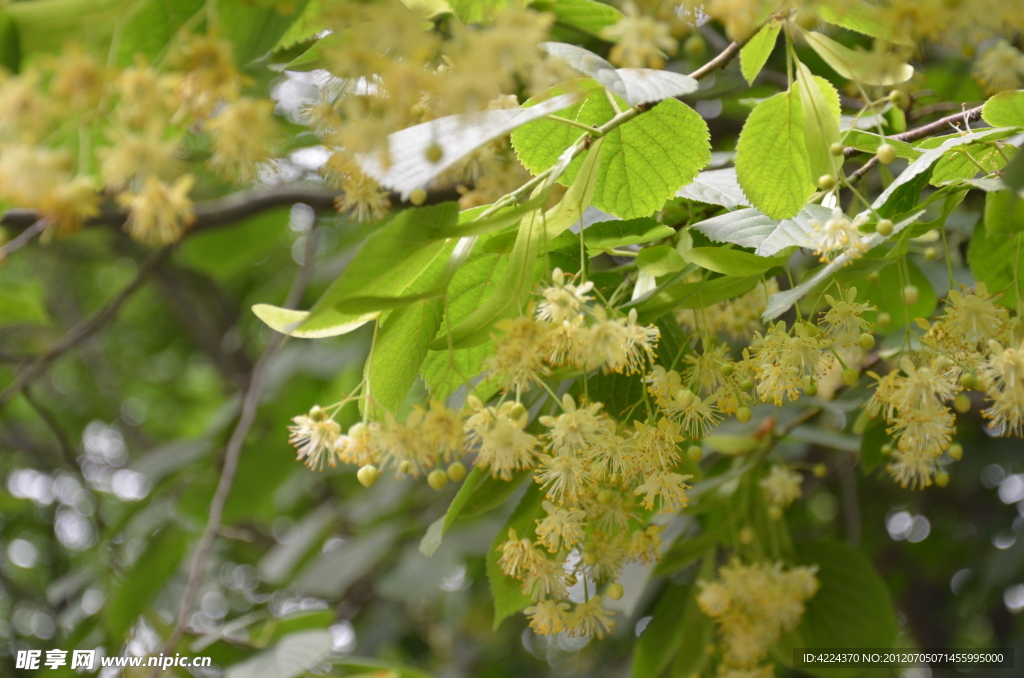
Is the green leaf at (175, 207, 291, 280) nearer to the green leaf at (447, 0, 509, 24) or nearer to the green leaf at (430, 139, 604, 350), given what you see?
the green leaf at (447, 0, 509, 24)

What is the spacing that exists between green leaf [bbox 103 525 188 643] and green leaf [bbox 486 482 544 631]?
1.39m

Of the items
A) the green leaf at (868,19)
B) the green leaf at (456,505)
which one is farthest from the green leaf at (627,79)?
the green leaf at (456,505)

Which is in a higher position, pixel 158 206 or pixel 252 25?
pixel 252 25

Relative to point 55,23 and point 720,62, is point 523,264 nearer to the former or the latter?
point 720,62

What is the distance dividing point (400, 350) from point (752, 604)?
82 centimetres

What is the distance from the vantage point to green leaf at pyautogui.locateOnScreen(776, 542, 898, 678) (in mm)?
1341

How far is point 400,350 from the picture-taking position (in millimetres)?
780

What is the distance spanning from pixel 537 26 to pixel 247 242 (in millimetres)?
2639

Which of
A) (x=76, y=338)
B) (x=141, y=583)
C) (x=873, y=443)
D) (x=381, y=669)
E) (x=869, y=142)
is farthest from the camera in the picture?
(x=141, y=583)

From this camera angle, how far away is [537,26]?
525 mm

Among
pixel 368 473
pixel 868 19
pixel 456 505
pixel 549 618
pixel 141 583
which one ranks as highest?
pixel 868 19

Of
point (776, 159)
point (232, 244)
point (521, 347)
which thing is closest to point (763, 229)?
point (776, 159)

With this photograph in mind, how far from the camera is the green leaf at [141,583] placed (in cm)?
191

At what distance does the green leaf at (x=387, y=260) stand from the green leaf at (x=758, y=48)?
48cm
